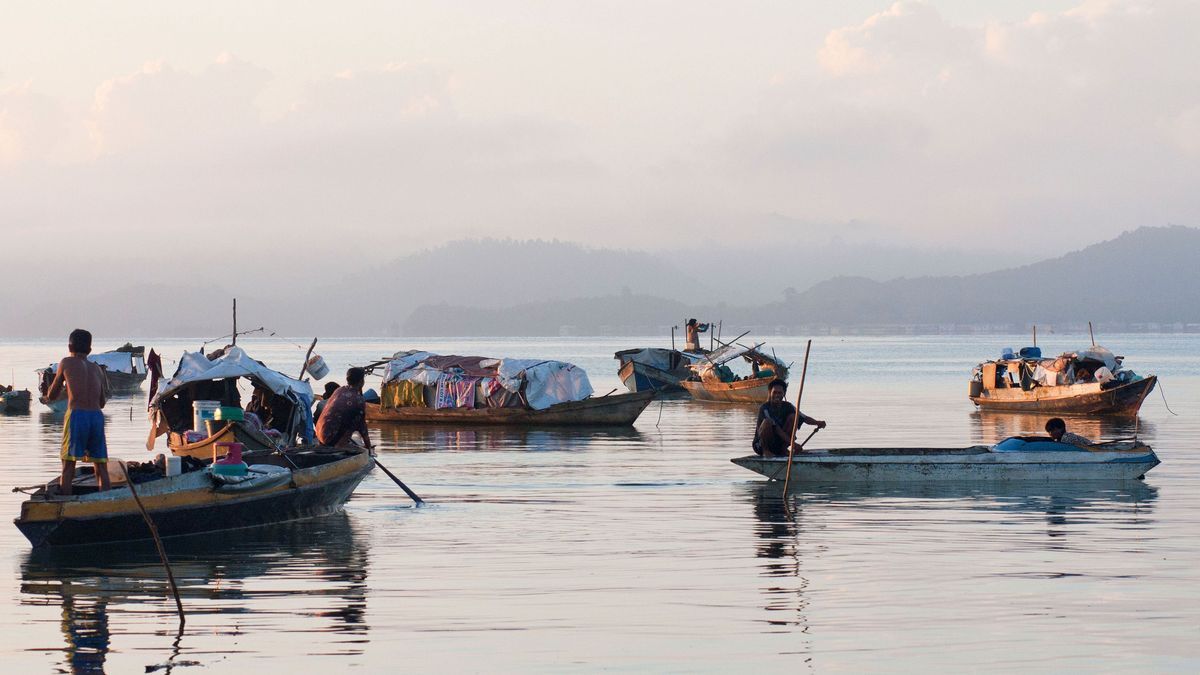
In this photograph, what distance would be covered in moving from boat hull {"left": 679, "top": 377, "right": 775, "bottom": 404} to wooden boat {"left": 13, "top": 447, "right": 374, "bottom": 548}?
38.3 m

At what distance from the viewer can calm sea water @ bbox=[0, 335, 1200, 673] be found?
1217cm

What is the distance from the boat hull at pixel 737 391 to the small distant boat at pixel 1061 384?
8623 millimetres

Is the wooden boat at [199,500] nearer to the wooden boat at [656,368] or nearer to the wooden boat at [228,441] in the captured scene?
the wooden boat at [228,441]

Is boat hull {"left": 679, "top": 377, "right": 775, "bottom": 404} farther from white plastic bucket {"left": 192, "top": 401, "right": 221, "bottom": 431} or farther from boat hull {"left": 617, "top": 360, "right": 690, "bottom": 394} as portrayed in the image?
white plastic bucket {"left": 192, "top": 401, "right": 221, "bottom": 431}

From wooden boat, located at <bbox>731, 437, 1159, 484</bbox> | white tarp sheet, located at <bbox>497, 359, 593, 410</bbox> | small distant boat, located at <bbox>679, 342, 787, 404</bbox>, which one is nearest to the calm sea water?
wooden boat, located at <bbox>731, 437, 1159, 484</bbox>

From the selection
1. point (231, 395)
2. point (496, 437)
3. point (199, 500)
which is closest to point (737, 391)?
point (496, 437)

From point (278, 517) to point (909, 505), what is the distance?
9.25 m

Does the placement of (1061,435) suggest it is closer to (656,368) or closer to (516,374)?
(516,374)

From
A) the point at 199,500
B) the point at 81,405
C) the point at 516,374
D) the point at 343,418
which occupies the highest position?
the point at 516,374

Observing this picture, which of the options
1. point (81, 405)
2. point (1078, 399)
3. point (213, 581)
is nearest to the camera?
point (213, 581)

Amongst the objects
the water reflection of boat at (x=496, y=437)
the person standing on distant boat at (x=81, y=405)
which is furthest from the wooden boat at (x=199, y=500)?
the water reflection of boat at (x=496, y=437)

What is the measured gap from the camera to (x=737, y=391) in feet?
200

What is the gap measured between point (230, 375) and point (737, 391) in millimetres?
32384

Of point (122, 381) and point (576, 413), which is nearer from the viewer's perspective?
point (576, 413)
